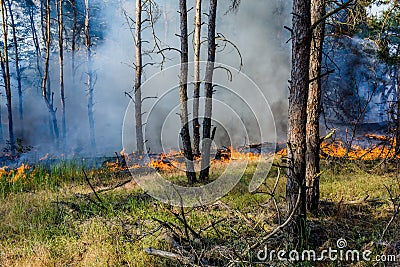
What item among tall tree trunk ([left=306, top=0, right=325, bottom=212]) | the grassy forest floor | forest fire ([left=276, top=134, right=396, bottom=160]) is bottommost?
the grassy forest floor

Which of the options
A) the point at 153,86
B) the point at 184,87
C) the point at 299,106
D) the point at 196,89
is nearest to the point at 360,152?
the point at 196,89

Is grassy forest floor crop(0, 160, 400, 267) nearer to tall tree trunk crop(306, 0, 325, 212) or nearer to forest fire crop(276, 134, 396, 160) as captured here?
tall tree trunk crop(306, 0, 325, 212)

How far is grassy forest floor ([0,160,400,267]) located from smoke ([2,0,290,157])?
48.3 feet

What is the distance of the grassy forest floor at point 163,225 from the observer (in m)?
3.82

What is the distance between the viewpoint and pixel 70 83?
2927 cm

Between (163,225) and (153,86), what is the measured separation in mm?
27162

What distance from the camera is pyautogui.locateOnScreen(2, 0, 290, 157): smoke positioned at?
81.1ft

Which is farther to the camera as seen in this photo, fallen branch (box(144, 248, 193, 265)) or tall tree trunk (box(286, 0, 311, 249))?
tall tree trunk (box(286, 0, 311, 249))

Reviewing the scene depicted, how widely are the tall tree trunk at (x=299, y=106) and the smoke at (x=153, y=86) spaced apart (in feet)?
58.8

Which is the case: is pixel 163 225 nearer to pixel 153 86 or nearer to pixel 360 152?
pixel 360 152

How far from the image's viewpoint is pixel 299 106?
391cm

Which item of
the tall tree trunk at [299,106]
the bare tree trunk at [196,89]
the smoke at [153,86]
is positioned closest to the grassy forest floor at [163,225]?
the tall tree trunk at [299,106]

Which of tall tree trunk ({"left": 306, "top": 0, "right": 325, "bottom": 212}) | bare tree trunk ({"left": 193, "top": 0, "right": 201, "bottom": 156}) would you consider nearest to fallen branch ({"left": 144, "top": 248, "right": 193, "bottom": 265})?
tall tree trunk ({"left": 306, "top": 0, "right": 325, "bottom": 212})

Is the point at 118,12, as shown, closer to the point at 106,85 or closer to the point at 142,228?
the point at 106,85
